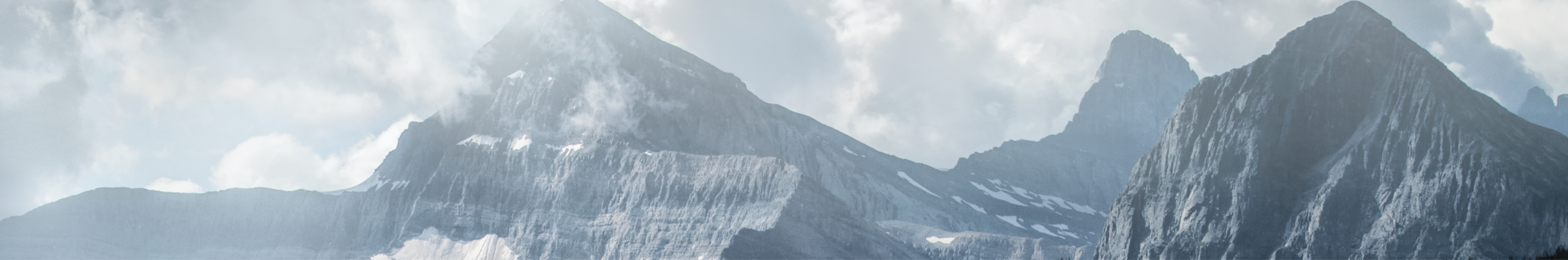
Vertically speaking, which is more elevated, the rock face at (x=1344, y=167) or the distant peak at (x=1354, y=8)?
the distant peak at (x=1354, y=8)

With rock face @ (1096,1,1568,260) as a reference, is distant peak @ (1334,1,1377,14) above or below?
above

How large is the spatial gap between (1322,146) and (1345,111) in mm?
4958

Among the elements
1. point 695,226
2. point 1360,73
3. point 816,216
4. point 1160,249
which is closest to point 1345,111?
point 1360,73

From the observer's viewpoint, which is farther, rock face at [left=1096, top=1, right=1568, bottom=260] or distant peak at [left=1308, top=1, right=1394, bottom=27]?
distant peak at [left=1308, top=1, right=1394, bottom=27]

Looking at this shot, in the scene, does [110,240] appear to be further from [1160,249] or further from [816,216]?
[1160,249]

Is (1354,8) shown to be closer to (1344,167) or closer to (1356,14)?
(1356,14)

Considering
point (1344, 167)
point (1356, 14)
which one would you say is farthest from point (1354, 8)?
point (1344, 167)

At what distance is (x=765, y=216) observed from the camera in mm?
181375

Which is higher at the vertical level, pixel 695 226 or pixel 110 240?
pixel 695 226

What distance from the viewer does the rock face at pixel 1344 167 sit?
12325cm

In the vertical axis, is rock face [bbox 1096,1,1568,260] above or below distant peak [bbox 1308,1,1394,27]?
below

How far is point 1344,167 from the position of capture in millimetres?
135375

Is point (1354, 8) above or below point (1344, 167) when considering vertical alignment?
above

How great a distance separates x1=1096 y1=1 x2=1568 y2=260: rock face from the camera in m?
123
